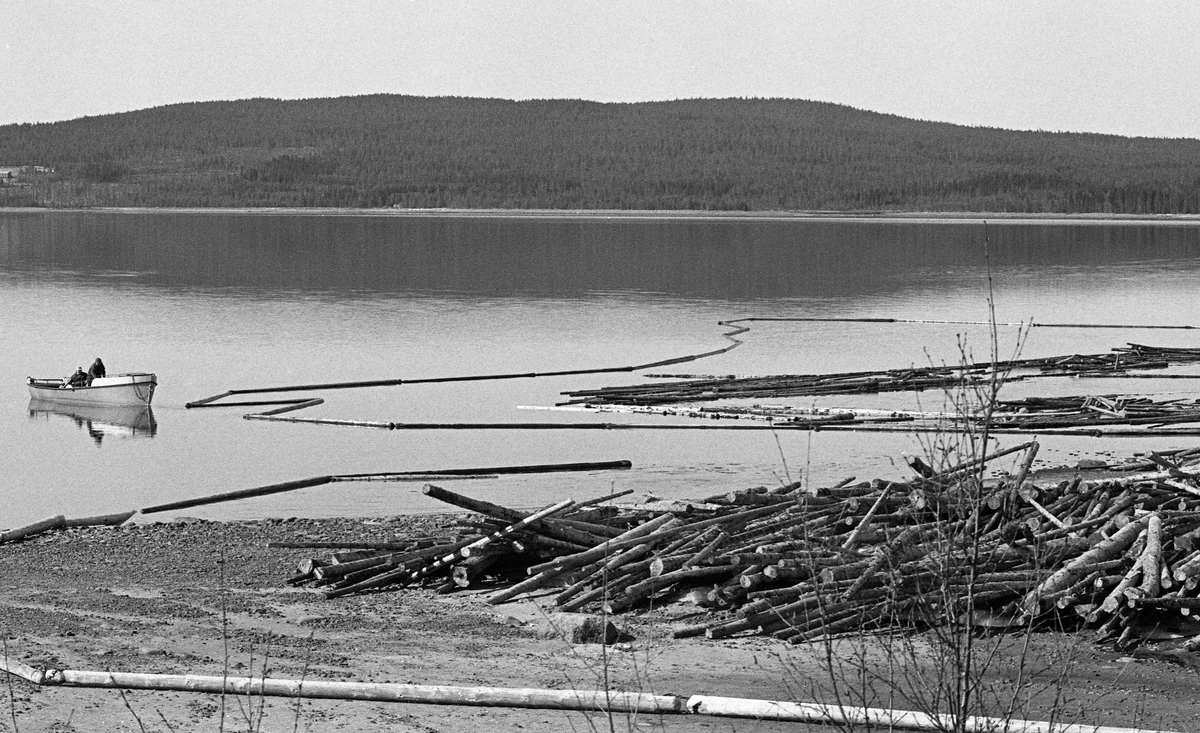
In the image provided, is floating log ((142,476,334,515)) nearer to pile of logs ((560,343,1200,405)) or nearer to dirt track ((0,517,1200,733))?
dirt track ((0,517,1200,733))

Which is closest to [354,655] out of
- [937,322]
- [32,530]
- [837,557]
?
[837,557]

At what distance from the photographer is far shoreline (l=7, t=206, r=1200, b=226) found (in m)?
166

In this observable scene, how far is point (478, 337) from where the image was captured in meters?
43.7

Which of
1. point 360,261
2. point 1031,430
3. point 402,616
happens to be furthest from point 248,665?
point 360,261

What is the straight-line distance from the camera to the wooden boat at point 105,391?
29.7m

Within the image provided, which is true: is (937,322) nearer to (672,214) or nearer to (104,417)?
(104,417)

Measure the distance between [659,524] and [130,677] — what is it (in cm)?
462

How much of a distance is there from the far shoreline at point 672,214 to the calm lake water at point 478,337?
5595 cm

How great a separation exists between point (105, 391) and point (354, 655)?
2005 cm

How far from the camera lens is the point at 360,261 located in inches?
3292

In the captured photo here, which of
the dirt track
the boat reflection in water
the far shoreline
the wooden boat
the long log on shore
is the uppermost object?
the far shoreline

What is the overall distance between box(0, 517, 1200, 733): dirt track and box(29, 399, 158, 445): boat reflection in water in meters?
12.4

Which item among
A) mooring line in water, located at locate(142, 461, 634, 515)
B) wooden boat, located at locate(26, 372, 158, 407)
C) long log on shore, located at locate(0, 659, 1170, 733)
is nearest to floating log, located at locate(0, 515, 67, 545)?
mooring line in water, located at locate(142, 461, 634, 515)

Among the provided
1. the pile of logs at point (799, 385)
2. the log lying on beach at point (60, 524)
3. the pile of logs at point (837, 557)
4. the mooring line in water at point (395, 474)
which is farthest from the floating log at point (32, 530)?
the pile of logs at point (799, 385)
